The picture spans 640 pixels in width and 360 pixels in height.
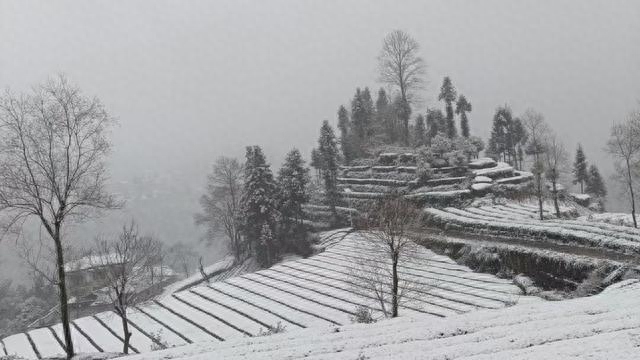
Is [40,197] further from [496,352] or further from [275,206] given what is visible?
[275,206]

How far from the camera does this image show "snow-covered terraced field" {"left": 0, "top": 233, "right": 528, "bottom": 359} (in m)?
24.2

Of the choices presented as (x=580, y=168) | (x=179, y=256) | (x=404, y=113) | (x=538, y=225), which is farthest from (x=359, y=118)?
(x=179, y=256)

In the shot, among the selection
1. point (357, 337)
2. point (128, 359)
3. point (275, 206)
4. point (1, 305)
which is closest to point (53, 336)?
point (128, 359)

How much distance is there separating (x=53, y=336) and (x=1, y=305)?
49260 mm

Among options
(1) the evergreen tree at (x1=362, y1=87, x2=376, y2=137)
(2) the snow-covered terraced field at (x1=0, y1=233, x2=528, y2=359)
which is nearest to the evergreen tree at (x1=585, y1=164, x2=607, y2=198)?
(1) the evergreen tree at (x1=362, y1=87, x2=376, y2=137)

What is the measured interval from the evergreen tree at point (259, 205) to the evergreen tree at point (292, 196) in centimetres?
120

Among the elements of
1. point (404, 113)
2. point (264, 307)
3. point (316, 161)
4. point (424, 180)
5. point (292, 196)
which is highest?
point (404, 113)

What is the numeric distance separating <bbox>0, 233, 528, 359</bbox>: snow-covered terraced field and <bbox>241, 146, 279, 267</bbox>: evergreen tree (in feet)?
44.5

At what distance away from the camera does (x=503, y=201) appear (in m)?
45.0

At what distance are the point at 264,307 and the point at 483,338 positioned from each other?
1855 centimetres

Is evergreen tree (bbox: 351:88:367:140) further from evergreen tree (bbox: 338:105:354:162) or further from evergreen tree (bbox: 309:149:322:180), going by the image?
evergreen tree (bbox: 309:149:322:180)

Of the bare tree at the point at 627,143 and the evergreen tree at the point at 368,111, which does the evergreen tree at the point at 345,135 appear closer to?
the evergreen tree at the point at 368,111

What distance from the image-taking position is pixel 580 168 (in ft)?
206

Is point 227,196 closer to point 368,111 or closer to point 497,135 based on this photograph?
point 368,111
